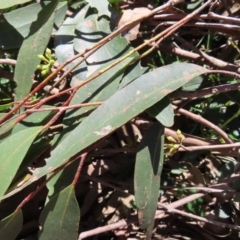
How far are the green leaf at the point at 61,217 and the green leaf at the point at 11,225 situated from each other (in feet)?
0.19

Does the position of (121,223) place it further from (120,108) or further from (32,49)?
(32,49)

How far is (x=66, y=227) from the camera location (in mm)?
1105

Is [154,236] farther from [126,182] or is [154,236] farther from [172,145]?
[172,145]

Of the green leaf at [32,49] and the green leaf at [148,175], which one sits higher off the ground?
the green leaf at [32,49]

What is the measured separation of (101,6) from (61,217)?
0.54 m

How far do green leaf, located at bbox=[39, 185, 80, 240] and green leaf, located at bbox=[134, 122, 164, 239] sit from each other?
5.9 inches

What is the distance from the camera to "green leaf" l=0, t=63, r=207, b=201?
990mm

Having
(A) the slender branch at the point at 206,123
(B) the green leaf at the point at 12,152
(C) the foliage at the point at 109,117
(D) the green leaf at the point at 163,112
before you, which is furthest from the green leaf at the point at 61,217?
(A) the slender branch at the point at 206,123

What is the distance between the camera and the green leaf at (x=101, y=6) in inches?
48.7

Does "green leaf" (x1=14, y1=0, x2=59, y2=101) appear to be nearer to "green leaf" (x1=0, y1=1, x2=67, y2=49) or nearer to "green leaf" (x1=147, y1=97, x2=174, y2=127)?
"green leaf" (x1=0, y1=1, x2=67, y2=49)

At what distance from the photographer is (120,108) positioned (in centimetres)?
104

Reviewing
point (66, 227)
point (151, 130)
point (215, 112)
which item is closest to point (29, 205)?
point (66, 227)

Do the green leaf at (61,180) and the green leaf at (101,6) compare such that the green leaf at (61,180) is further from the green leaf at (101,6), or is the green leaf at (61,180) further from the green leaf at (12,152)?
the green leaf at (101,6)

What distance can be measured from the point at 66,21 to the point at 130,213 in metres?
0.60
